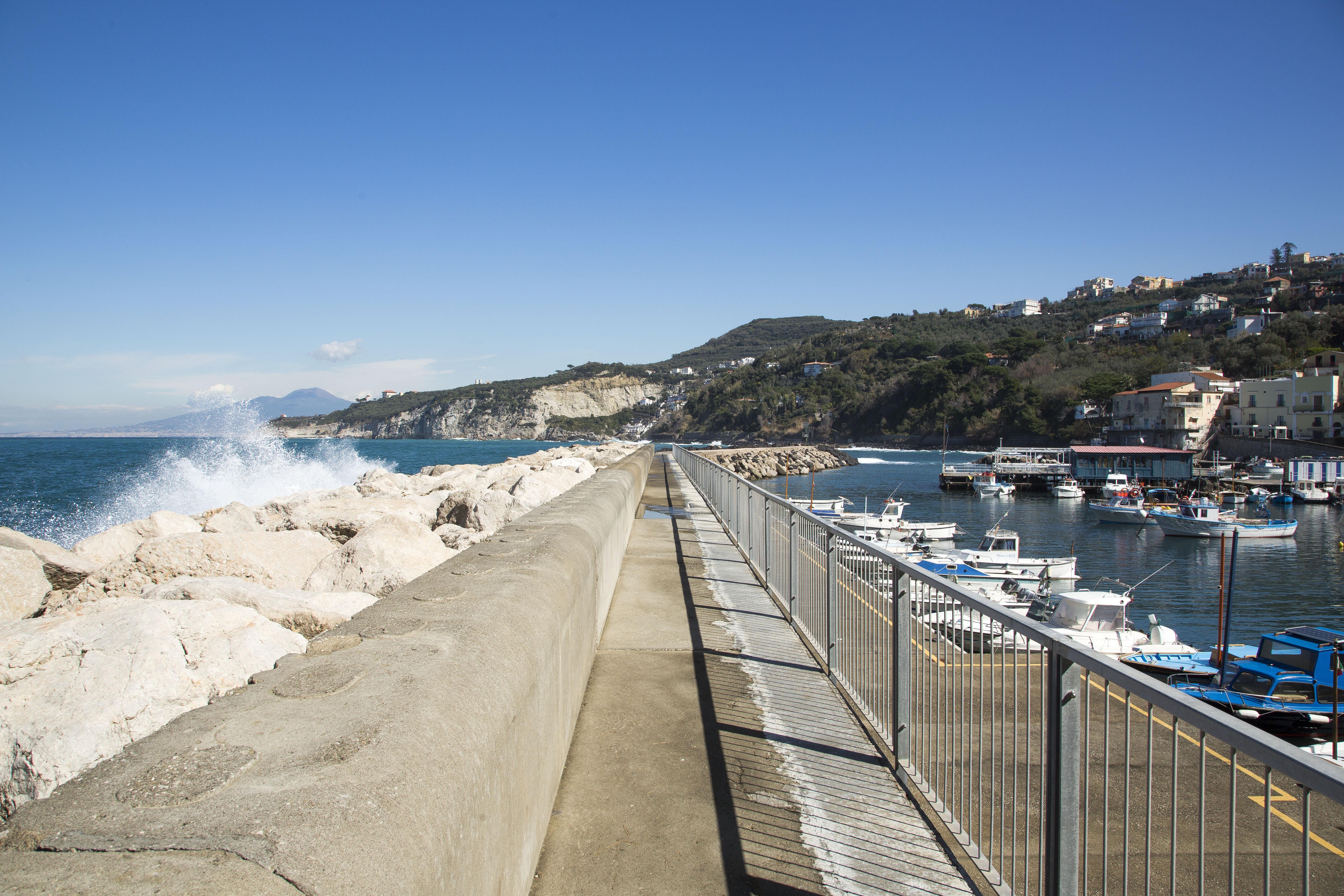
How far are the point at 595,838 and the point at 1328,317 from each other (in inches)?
5504

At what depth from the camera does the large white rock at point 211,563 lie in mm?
6477

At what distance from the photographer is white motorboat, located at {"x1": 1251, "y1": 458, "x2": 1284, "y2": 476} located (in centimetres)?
6831

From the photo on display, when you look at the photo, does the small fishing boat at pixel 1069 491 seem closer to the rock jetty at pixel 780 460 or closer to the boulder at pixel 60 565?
the rock jetty at pixel 780 460

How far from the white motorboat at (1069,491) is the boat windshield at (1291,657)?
180 ft

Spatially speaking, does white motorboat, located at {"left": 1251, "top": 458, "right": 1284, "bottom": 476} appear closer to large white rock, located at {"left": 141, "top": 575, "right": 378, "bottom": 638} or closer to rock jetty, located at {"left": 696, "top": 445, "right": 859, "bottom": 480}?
rock jetty, located at {"left": 696, "top": 445, "right": 859, "bottom": 480}

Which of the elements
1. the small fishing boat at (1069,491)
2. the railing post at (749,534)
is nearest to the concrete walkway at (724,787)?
the railing post at (749,534)

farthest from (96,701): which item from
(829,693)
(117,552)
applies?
(117,552)

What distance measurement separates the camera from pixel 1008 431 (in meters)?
120

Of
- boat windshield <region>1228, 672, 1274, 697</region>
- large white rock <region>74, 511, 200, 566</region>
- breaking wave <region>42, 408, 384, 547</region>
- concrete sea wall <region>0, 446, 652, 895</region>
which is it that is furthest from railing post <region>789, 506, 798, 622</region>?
breaking wave <region>42, 408, 384, 547</region>

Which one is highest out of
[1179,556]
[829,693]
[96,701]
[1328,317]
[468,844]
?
[1328,317]

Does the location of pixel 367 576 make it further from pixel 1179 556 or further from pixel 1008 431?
pixel 1008 431

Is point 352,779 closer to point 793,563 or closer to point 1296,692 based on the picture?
point 793,563

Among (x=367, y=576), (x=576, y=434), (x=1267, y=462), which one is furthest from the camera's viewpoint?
(x=576, y=434)

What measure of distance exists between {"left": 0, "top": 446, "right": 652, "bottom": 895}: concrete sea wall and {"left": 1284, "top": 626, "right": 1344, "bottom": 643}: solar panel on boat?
16.7m
